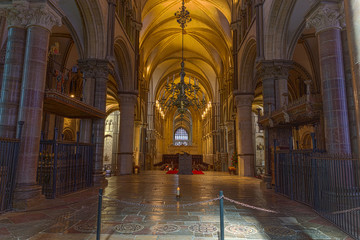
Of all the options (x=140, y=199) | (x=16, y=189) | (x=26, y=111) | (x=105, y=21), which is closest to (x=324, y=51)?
(x=140, y=199)

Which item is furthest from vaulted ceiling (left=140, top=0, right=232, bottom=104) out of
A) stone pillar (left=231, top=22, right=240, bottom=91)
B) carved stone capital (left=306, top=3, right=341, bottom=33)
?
carved stone capital (left=306, top=3, right=341, bottom=33)

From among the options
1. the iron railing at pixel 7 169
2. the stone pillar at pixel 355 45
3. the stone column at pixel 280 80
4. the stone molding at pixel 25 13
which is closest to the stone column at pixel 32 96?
the stone molding at pixel 25 13

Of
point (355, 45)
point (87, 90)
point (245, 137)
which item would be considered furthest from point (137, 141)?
point (355, 45)

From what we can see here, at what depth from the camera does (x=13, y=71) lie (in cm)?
593

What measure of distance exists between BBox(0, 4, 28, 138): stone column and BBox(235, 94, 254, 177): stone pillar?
12.7 meters

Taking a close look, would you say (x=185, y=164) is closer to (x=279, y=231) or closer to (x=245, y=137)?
(x=245, y=137)

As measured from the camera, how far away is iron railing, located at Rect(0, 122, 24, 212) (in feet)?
16.9

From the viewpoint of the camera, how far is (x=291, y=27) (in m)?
10.9

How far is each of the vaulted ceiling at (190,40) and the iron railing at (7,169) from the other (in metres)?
15.9

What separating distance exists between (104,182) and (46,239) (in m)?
6.72

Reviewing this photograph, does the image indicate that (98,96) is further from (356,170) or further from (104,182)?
(356,170)

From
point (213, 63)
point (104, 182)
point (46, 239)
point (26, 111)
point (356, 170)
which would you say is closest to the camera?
point (46, 239)

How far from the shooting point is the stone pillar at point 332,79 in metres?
5.79

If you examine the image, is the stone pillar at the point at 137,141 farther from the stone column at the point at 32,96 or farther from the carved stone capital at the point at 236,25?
the stone column at the point at 32,96
